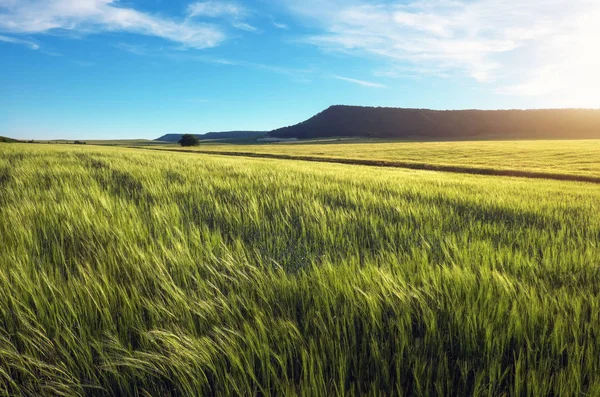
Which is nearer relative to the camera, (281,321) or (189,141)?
(281,321)

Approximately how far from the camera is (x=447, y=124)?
113938mm

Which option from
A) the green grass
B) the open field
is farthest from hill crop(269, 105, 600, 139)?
the green grass

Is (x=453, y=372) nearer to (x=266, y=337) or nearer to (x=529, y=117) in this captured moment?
(x=266, y=337)

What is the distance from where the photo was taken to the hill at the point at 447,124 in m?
91.5

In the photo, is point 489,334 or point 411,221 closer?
point 489,334

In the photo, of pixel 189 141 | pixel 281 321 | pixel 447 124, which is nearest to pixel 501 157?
pixel 281 321

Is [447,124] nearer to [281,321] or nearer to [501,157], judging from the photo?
[501,157]

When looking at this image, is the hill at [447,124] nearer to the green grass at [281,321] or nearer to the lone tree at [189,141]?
the lone tree at [189,141]

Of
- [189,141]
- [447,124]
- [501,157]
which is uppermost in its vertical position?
[447,124]

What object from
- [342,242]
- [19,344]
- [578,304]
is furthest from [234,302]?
[578,304]

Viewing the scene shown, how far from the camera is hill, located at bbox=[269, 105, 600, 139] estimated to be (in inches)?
3602

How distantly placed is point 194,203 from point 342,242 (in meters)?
1.64

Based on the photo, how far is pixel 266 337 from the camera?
104 centimetres

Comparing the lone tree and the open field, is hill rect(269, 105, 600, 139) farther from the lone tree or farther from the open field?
the open field
